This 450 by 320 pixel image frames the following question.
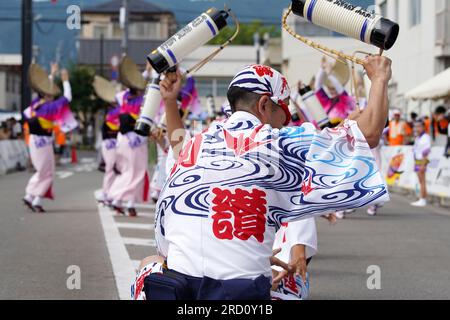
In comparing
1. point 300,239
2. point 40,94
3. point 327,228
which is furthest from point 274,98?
point 40,94

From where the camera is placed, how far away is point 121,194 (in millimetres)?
15805

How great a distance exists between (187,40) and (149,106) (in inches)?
41.5

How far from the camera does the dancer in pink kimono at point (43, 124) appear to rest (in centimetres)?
1622

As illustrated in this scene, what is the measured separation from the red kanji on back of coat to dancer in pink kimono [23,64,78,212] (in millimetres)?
12517

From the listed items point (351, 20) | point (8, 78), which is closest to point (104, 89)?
point (351, 20)

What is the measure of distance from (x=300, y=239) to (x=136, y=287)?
247 centimetres

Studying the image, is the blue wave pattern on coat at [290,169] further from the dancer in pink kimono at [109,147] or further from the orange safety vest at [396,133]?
the orange safety vest at [396,133]

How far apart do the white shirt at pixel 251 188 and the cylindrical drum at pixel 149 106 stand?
6.47ft

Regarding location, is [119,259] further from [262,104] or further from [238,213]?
[238,213]

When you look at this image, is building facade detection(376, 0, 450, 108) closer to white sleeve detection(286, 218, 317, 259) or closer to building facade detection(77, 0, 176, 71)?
building facade detection(77, 0, 176, 71)

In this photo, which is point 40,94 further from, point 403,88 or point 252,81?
point 403,88

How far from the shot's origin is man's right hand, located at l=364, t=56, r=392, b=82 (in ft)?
13.5

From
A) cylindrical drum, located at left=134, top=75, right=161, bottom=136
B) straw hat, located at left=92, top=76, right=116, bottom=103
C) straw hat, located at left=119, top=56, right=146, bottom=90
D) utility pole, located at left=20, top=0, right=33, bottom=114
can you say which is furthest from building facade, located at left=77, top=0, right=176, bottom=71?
cylindrical drum, located at left=134, top=75, right=161, bottom=136

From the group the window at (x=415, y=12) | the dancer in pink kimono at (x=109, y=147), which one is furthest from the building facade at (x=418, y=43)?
the dancer in pink kimono at (x=109, y=147)
